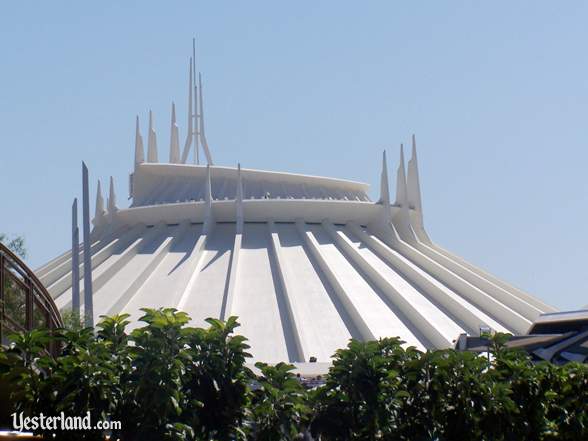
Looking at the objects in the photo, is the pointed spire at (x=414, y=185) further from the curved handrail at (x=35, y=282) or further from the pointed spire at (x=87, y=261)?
the curved handrail at (x=35, y=282)

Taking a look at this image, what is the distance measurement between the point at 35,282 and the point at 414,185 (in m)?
35.5

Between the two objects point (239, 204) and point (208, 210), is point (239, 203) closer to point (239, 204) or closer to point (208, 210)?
point (239, 204)

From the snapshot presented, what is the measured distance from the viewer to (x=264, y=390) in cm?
2162

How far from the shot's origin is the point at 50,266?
49.7 metres

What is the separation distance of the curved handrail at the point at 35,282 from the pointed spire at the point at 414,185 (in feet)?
108

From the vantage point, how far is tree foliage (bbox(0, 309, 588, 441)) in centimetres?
1964

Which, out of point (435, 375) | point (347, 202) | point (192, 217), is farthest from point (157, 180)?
point (435, 375)

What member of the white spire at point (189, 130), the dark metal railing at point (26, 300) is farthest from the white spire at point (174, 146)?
the dark metal railing at point (26, 300)

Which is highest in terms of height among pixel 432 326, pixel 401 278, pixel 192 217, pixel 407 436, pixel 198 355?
pixel 192 217

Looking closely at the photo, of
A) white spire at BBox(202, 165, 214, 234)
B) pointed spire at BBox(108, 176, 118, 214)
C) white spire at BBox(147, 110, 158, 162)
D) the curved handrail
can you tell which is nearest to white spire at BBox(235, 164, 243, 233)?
white spire at BBox(202, 165, 214, 234)

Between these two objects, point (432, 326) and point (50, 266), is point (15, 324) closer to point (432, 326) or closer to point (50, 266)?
point (432, 326)

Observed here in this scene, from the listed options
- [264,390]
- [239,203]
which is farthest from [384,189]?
[264,390]

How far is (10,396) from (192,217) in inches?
1207

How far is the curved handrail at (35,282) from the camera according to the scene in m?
20.8
